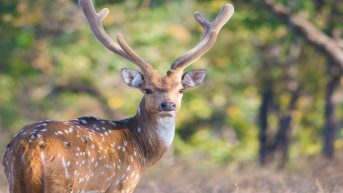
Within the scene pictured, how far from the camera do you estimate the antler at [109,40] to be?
35.2ft

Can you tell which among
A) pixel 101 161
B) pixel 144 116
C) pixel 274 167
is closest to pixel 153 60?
pixel 274 167

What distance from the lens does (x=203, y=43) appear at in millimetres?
11297

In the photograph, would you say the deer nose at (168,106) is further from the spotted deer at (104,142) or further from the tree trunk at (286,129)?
the tree trunk at (286,129)

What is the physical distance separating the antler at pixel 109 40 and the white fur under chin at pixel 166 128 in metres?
0.54

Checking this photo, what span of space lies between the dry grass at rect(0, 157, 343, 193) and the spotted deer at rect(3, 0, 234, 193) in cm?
154

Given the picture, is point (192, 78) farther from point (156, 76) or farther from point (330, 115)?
point (330, 115)

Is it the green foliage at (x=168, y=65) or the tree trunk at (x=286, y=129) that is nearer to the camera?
the green foliage at (x=168, y=65)

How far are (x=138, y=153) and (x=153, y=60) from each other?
1426 centimetres

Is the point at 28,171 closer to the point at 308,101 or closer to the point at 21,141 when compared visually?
the point at 21,141

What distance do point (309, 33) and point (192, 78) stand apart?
7.13 meters

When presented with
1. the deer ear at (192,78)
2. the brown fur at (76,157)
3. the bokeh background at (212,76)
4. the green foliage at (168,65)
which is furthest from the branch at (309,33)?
the brown fur at (76,157)

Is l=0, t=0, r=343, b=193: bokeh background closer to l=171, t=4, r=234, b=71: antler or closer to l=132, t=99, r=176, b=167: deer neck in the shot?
l=171, t=4, r=234, b=71: antler

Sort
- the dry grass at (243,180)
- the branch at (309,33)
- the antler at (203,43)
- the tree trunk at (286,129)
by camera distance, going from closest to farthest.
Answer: the antler at (203,43) → the dry grass at (243,180) → the branch at (309,33) → the tree trunk at (286,129)

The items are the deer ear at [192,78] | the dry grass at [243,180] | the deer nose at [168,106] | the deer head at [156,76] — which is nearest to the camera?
the deer nose at [168,106]
